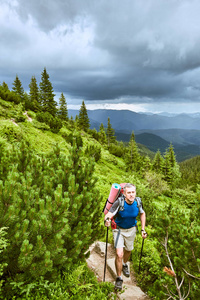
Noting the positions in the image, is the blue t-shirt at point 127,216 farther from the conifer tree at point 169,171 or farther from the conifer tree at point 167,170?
the conifer tree at point 167,170

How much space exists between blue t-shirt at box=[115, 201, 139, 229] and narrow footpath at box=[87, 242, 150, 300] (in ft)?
5.00

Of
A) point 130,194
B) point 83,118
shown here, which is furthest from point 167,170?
point 130,194

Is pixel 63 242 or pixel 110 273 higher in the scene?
pixel 63 242

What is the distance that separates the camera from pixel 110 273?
5414 millimetres

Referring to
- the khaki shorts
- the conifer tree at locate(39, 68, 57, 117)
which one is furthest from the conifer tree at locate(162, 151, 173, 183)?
the khaki shorts

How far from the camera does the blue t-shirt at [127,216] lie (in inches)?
176

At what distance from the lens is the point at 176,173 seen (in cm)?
3578

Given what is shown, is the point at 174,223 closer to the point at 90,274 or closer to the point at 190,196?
the point at 90,274

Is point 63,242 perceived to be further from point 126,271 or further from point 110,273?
point 110,273

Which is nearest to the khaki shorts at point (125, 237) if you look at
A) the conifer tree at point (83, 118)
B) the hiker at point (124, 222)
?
the hiker at point (124, 222)

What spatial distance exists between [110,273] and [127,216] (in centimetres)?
250

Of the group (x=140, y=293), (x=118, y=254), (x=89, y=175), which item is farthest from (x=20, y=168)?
(x=140, y=293)

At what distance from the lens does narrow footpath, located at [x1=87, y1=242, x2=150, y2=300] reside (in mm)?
4475

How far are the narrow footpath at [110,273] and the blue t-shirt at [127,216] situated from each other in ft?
5.00
